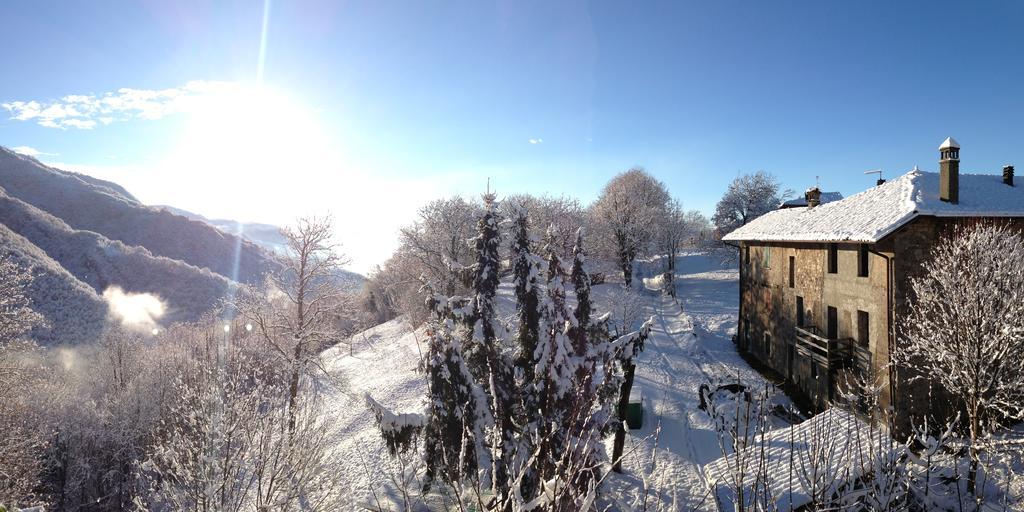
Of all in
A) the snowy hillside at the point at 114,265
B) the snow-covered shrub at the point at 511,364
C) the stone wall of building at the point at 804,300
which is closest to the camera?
the snow-covered shrub at the point at 511,364

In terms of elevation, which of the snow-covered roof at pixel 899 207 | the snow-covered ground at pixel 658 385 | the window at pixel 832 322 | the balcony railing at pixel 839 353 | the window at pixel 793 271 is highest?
the snow-covered roof at pixel 899 207

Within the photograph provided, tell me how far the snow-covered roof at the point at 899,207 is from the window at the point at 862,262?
1.11 m

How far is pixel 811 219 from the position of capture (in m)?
20.7

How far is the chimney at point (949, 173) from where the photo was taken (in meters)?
15.6

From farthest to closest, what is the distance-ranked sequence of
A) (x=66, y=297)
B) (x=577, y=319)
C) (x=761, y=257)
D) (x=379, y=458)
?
(x=66, y=297), (x=761, y=257), (x=379, y=458), (x=577, y=319)

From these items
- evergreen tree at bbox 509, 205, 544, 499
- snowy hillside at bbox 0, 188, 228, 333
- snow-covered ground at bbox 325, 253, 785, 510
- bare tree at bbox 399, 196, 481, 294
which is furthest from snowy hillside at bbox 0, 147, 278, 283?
evergreen tree at bbox 509, 205, 544, 499

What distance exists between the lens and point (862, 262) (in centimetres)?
1702

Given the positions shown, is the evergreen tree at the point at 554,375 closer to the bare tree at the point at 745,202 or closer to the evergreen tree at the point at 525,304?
the evergreen tree at the point at 525,304

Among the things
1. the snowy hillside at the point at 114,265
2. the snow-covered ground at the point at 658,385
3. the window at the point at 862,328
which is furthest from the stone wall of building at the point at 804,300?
the snowy hillside at the point at 114,265

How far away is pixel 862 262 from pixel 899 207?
234 centimetres

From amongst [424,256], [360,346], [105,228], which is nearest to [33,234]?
[105,228]

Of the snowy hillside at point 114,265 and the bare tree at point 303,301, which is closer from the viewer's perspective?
the bare tree at point 303,301

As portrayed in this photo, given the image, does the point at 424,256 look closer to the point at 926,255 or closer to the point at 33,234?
the point at 926,255

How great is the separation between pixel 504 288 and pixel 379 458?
28.2m
